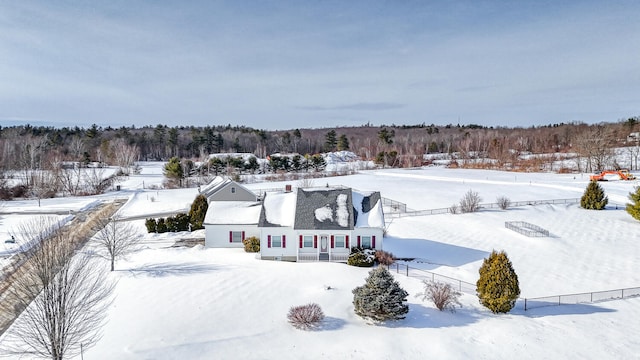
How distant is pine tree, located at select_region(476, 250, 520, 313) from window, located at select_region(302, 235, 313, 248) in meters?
12.7

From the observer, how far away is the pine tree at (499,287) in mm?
20266

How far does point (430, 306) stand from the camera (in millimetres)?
21375

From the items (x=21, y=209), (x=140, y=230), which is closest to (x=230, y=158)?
(x=21, y=209)

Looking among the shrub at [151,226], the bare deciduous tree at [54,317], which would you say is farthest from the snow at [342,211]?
the shrub at [151,226]

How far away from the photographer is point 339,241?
2958 centimetres

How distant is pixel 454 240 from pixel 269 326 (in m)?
20.6

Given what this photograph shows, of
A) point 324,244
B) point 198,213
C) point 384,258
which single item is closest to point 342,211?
point 324,244

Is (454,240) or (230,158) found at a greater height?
(230,158)

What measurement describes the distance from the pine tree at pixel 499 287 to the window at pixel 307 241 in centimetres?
1270

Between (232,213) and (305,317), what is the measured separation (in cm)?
1762

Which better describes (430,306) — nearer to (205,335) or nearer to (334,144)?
(205,335)

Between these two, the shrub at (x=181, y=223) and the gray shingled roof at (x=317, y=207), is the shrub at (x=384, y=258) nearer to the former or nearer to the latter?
the gray shingled roof at (x=317, y=207)

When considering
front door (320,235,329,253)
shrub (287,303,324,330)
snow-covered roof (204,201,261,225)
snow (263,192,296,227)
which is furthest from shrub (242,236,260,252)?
shrub (287,303,324,330)

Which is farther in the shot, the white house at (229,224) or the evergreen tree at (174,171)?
the evergreen tree at (174,171)
